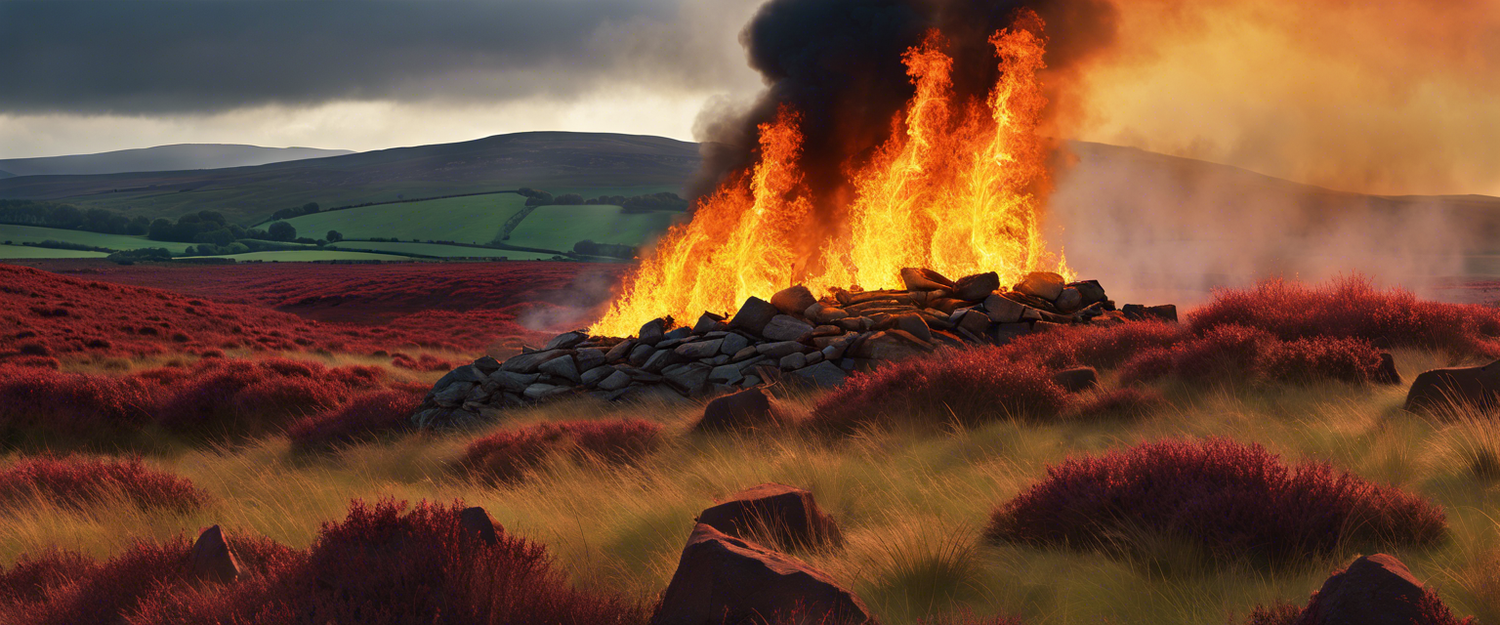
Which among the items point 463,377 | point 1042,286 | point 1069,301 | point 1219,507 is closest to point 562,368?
point 463,377

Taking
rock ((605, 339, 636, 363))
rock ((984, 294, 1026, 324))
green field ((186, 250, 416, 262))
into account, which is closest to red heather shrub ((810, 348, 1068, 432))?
rock ((984, 294, 1026, 324))

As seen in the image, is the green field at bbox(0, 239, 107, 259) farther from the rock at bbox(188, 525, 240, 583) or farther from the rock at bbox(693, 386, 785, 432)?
the rock at bbox(188, 525, 240, 583)

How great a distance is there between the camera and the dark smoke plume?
15812 mm

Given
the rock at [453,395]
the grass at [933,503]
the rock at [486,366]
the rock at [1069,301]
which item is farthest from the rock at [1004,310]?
the rock at [453,395]

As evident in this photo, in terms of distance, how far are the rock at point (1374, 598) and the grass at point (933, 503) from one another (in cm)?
47

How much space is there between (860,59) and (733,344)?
314 inches

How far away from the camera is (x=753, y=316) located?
40.4ft

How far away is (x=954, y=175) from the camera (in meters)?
14.5

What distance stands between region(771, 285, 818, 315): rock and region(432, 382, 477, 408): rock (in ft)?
16.4

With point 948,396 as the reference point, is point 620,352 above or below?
below

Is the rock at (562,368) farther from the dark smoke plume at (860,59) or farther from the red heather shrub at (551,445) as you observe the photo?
the dark smoke plume at (860,59)

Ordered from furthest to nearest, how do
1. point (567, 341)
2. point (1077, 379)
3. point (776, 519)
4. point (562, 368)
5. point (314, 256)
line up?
point (314, 256) < point (567, 341) < point (562, 368) < point (1077, 379) < point (776, 519)

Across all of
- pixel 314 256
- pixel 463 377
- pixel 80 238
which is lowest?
pixel 314 256

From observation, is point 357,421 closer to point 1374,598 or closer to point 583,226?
point 1374,598
